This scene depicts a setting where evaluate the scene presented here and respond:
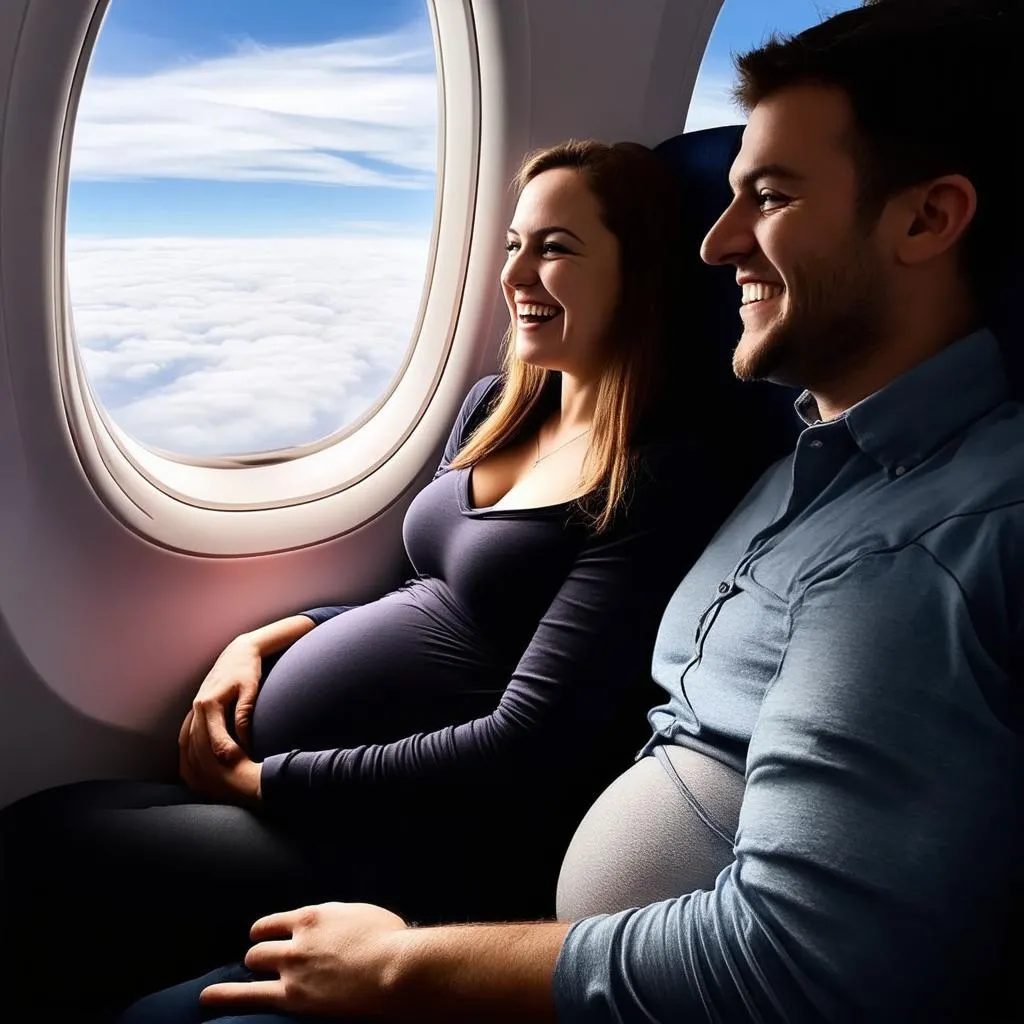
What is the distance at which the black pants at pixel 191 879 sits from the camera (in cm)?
151

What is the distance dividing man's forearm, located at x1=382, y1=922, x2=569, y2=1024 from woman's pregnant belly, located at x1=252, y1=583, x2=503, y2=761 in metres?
0.57

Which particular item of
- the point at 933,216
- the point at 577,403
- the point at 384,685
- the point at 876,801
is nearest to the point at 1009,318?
the point at 933,216

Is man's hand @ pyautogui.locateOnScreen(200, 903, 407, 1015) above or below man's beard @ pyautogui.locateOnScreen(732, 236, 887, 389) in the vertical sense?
below

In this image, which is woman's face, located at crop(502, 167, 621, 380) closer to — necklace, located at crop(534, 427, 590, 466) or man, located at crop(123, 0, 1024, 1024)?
necklace, located at crop(534, 427, 590, 466)

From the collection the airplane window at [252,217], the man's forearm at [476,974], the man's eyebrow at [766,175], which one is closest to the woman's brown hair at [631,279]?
the man's eyebrow at [766,175]

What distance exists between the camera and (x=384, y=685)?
5.69 ft

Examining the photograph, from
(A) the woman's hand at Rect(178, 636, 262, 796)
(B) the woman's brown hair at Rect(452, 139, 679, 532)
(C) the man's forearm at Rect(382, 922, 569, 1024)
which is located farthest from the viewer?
(A) the woman's hand at Rect(178, 636, 262, 796)

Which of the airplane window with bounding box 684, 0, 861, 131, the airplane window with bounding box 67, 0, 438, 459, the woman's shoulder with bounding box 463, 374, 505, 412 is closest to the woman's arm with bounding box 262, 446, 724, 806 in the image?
the woman's shoulder with bounding box 463, 374, 505, 412

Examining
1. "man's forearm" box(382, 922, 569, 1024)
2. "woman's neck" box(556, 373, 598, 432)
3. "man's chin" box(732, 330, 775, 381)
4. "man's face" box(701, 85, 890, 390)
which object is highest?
"man's face" box(701, 85, 890, 390)

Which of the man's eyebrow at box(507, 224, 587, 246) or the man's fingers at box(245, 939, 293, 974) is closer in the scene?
the man's fingers at box(245, 939, 293, 974)

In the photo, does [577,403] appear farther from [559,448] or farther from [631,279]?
[631,279]

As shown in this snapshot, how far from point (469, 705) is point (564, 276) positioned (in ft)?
2.37

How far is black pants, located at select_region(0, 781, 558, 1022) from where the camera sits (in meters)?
1.51

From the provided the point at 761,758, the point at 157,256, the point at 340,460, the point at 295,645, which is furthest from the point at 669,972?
the point at 157,256
